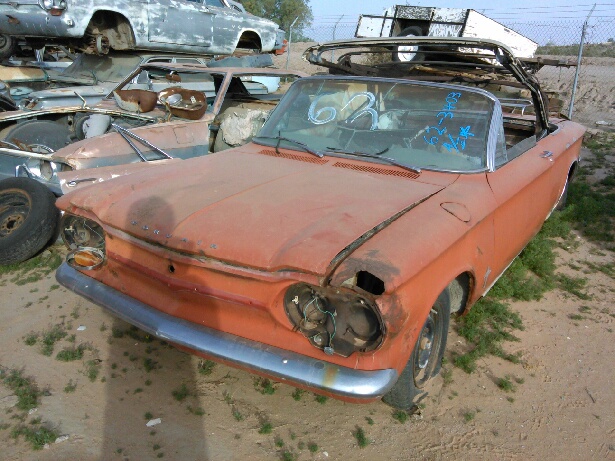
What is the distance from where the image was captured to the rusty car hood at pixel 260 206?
7.54 ft

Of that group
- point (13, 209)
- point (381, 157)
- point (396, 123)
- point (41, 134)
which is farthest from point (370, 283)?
point (41, 134)

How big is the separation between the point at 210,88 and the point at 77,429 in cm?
464

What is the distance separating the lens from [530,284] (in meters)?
4.12

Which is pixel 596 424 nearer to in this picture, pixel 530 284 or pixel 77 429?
pixel 530 284

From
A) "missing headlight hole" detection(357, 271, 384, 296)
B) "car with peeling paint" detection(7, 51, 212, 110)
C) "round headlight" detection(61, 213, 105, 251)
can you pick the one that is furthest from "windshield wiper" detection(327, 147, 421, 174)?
"car with peeling paint" detection(7, 51, 212, 110)

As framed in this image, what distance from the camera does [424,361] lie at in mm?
2775

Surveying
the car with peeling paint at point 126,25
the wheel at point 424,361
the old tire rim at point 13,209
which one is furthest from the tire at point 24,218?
the car with peeling paint at point 126,25

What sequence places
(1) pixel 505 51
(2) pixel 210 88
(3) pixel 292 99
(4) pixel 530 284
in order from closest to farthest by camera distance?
(1) pixel 505 51
(3) pixel 292 99
(4) pixel 530 284
(2) pixel 210 88

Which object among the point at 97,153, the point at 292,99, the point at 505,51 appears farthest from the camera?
the point at 97,153

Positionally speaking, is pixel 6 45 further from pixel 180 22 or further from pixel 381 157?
pixel 381 157

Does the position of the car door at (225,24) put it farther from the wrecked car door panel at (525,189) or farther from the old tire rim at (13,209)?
the wrecked car door panel at (525,189)

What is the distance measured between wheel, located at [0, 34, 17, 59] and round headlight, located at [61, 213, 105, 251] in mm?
6883

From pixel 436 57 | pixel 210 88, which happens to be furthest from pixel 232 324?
pixel 436 57

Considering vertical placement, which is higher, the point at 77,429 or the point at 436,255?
the point at 436,255
